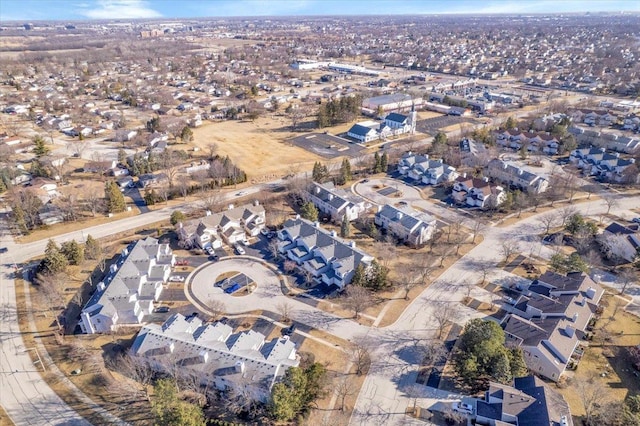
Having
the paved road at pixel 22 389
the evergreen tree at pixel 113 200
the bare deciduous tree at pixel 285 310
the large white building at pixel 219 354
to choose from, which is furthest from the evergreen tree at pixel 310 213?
the paved road at pixel 22 389

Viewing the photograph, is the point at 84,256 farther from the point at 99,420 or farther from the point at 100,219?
the point at 99,420

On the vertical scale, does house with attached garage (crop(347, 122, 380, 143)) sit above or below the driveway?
above

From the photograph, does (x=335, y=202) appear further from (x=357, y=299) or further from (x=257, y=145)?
(x=257, y=145)

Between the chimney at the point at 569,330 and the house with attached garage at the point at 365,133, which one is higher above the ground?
the house with attached garage at the point at 365,133

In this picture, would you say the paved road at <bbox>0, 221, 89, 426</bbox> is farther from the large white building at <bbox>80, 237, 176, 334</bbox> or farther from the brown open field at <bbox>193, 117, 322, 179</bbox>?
the brown open field at <bbox>193, 117, 322, 179</bbox>

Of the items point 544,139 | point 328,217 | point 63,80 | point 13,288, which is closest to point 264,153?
point 328,217

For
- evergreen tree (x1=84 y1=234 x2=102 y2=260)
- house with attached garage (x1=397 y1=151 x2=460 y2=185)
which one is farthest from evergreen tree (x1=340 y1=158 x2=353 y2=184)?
evergreen tree (x1=84 y1=234 x2=102 y2=260)

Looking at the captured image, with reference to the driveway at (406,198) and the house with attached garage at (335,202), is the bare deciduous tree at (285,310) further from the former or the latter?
the driveway at (406,198)
